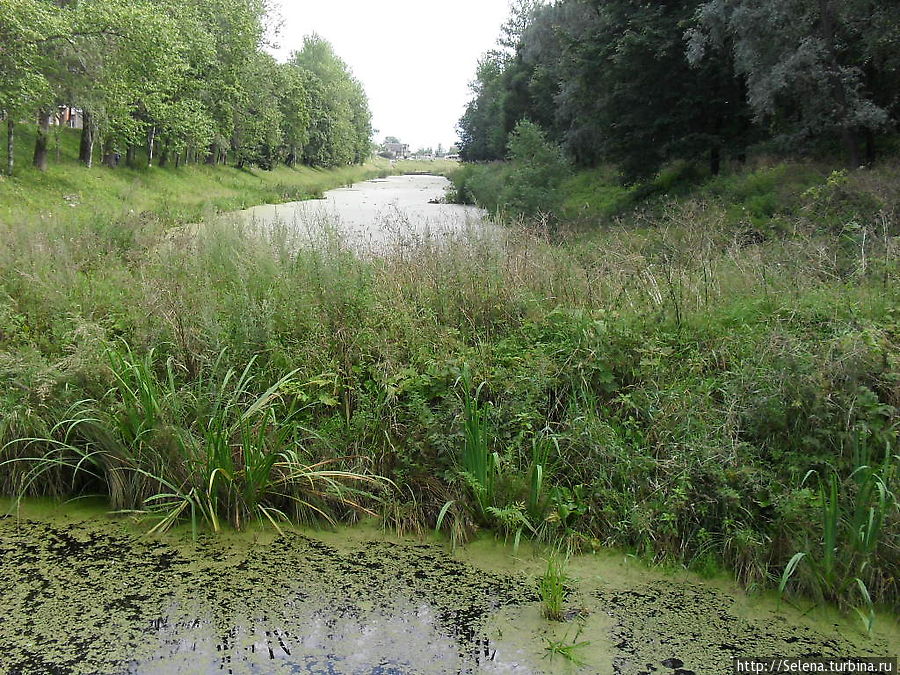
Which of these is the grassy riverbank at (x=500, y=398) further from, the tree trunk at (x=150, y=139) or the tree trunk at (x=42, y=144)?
the tree trunk at (x=150, y=139)

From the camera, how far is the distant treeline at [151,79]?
53.9ft

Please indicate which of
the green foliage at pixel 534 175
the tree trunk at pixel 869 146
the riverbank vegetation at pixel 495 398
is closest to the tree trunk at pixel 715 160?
the green foliage at pixel 534 175

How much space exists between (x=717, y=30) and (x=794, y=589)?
11.9 meters

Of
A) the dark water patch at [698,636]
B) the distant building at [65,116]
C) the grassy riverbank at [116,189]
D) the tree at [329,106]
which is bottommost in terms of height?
the dark water patch at [698,636]

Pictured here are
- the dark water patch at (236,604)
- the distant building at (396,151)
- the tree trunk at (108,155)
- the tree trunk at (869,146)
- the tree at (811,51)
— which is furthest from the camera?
the distant building at (396,151)

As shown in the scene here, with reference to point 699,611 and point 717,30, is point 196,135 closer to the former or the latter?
point 717,30

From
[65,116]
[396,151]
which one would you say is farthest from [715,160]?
[396,151]

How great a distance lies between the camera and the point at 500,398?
14.3ft

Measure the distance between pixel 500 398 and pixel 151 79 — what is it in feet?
77.4

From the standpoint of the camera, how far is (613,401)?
4363 mm

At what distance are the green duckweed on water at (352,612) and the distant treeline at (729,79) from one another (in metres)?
10.7

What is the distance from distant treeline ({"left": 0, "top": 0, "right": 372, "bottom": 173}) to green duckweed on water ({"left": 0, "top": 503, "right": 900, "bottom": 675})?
1574cm

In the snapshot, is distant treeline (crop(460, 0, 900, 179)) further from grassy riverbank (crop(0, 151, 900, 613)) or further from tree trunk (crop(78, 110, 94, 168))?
tree trunk (crop(78, 110, 94, 168))

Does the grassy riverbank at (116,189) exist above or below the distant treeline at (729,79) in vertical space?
below
